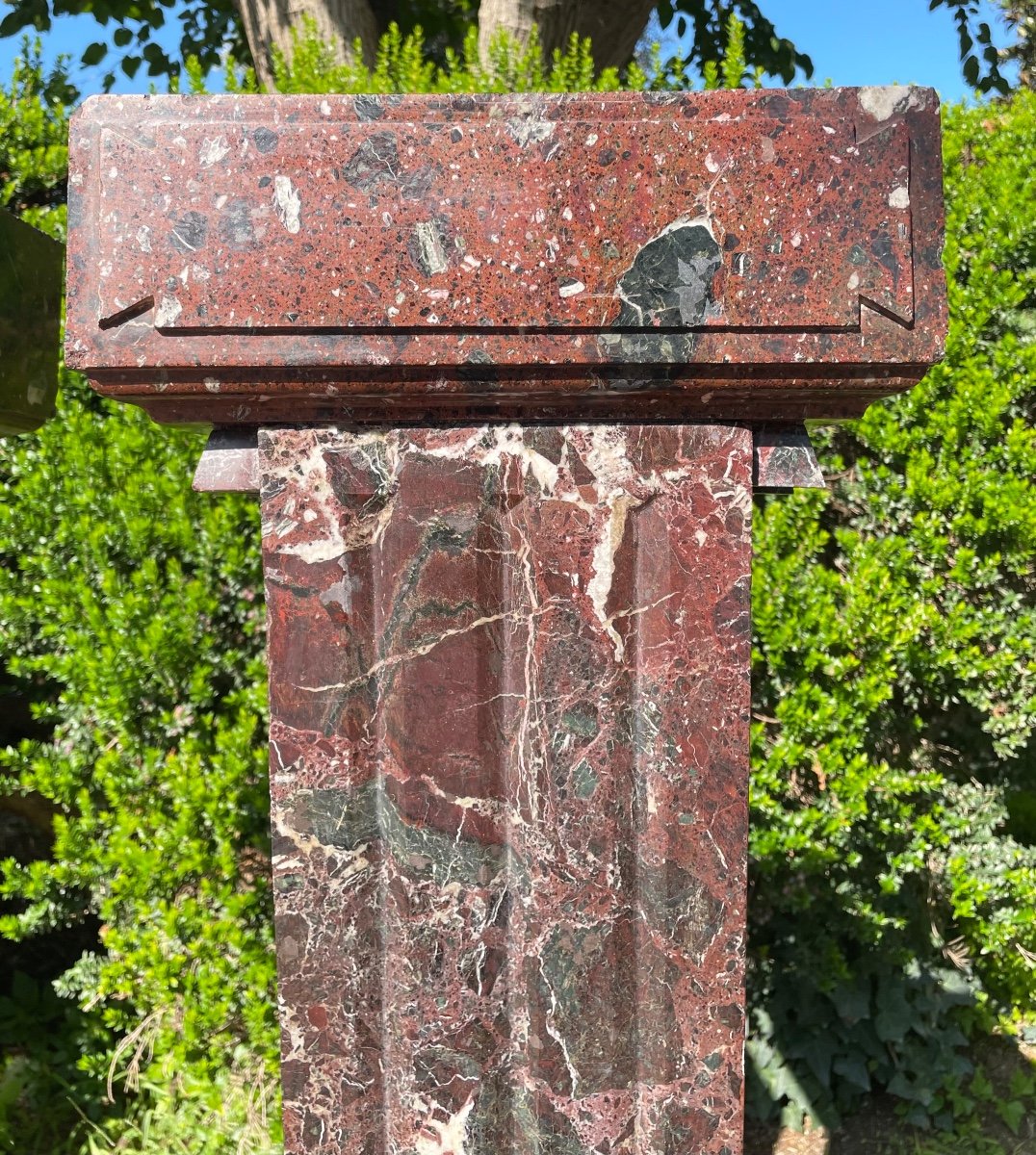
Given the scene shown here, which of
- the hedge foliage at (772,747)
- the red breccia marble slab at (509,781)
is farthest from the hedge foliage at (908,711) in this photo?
the red breccia marble slab at (509,781)

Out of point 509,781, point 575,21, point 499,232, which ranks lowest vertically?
point 509,781

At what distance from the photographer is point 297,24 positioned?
411cm

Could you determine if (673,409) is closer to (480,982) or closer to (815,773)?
(480,982)

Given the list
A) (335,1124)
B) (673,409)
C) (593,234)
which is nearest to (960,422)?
(673,409)

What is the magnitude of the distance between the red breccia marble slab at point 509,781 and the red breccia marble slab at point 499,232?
19cm

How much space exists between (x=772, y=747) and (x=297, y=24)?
3787mm

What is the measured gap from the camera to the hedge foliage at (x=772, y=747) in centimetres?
258

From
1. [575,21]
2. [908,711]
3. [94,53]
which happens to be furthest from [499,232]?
[94,53]

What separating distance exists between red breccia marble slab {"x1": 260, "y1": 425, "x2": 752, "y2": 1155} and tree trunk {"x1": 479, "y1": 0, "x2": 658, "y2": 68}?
3484 mm

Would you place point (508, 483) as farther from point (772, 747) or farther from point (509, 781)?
point (772, 747)

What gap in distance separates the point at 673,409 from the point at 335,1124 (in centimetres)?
116

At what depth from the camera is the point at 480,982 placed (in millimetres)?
1329

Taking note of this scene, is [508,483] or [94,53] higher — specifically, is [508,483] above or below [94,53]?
below

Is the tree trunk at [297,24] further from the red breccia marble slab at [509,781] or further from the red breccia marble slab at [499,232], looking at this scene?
the red breccia marble slab at [509,781]
